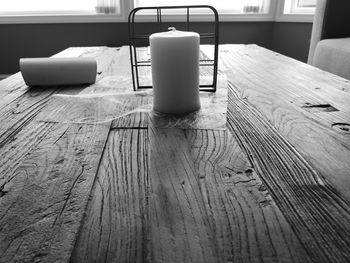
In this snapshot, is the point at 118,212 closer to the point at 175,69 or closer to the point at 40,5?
the point at 175,69

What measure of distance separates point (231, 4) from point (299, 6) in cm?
59

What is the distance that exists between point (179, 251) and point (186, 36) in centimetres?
41

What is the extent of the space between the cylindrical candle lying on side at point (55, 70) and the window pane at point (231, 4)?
80.8 inches

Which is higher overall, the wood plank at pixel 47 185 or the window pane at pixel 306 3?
the window pane at pixel 306 3

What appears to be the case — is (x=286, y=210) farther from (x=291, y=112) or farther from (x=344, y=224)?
(x=291, y=112)

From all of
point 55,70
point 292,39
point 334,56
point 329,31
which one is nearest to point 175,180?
point 55,70

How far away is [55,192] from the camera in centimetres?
36

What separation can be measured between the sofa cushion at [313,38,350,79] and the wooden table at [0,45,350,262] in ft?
2.92

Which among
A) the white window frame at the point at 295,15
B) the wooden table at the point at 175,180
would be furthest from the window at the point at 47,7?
the wooden table at the point at 175,180

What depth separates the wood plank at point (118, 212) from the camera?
0.91 ft

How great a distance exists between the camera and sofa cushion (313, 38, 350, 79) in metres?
1.46

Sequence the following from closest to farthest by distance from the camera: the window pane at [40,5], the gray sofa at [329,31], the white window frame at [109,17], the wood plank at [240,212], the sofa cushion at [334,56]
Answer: the wood plank at [240,212]
the sofa cushion at [334,56]
the gray sofa at [329,31]
the white window frame at [109,17]
the window pane at [40,5]

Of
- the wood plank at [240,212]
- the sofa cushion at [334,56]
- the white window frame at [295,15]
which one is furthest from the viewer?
the white window frame at [295,15]

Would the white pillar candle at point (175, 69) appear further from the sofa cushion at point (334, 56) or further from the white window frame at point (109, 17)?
the white window frame at point (109, 17)
